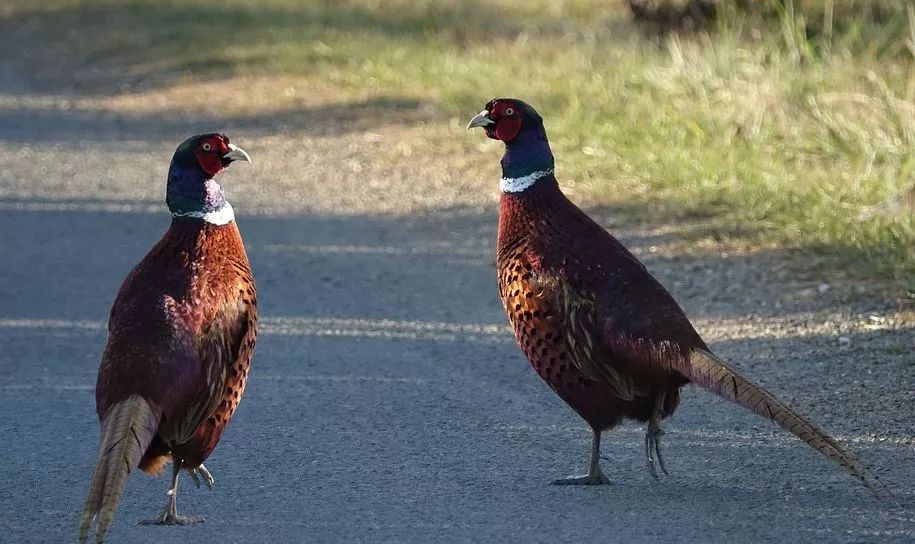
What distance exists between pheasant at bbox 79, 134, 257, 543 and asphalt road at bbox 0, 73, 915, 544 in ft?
1.06

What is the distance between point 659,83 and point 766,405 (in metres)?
7.10

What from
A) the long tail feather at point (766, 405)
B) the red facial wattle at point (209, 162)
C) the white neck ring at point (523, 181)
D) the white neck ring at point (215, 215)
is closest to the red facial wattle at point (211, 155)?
the red facial wattle at point (209, 162)

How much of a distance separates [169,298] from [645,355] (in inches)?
58.6

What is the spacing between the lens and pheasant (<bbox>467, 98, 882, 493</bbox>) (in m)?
4.73

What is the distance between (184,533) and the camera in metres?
4.52

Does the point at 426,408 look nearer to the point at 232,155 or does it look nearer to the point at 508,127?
the point at 508,127

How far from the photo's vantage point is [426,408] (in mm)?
5836

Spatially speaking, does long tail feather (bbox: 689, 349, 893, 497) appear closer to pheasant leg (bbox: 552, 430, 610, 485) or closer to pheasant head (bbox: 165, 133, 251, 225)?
pheasant leg (bbox: 552, 430, 610, 485)

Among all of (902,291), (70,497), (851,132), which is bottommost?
(70,497)

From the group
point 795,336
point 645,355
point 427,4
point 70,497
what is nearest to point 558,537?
point 645,355

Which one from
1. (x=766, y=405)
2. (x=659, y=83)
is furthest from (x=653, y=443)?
(x=659, y=83)

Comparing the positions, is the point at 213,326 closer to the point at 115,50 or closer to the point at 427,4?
the point at 115,50

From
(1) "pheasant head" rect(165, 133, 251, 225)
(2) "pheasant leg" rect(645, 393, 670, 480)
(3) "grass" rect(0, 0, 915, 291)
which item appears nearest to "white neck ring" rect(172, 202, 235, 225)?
(1) "pheasant head" rect(165, 133, 251, 225)

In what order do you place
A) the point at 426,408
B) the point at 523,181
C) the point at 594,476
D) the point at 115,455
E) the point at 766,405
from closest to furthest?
the point at 115,455 → the point at 766,405 → the point at 594,476 → the point at 523,181 → the point at 426,408
